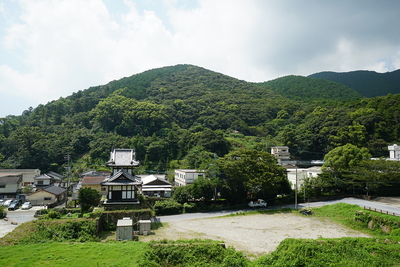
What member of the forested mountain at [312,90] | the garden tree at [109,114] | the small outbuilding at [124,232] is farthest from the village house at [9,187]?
the forested mountain at [312,90]

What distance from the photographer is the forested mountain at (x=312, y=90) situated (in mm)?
112588

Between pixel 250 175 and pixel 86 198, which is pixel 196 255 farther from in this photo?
pixel 250 175

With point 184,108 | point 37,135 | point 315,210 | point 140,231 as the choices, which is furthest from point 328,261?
point 184,108

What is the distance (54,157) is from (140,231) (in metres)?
48.0

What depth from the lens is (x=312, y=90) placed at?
398 feet

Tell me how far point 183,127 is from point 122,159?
53142 mm

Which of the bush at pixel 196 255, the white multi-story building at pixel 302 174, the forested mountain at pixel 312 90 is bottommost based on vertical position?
the bush at pixel 196 255

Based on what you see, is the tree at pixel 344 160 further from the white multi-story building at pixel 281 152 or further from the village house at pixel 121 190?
the village house at pixel 121 190

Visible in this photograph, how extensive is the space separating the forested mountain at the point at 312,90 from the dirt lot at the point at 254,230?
9686 centimetres

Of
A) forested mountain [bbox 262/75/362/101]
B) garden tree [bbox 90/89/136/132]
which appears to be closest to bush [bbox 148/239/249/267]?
garden tree [bbox 90/89/136/132]

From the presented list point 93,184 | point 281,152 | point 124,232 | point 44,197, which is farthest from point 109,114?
point 124,232

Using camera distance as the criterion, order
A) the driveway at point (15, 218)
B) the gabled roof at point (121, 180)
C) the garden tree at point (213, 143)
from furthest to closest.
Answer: the garden tree at point (213, 143), the gabled roof at point (121, 180), the driveway at point (15, 218)

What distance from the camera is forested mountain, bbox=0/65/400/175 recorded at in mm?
57188

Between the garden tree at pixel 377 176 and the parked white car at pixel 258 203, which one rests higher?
the garden tree at pixel 377 176
